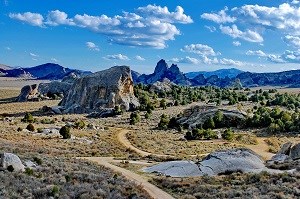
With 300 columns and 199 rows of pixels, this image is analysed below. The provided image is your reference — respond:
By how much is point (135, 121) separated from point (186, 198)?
79.3 meters

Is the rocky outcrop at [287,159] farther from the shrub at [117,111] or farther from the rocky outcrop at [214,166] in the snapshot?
the shrub at [117,111]

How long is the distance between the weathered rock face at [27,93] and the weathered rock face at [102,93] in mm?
41863

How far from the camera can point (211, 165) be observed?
43.1 metres

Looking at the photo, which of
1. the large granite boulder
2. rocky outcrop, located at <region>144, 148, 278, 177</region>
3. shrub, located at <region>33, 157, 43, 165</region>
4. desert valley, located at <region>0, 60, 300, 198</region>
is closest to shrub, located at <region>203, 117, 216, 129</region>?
desert valley, located at <region>0, 60, 300, 198</region>

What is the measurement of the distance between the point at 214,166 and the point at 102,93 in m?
103

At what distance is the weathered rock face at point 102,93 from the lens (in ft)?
463

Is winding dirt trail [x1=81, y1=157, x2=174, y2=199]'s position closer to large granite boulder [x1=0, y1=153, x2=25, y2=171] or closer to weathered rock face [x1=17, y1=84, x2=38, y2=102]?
large granite boulder [x1=0, y1=153, x2=25, y2=171]

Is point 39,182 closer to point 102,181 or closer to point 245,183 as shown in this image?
point 102,181

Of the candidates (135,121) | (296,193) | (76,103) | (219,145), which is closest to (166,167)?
(296,193)

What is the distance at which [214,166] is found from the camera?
4272 cm

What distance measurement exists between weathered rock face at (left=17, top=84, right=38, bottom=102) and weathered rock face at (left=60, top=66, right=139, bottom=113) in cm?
Result: 4186

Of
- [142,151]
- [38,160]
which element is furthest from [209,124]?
[38,160]

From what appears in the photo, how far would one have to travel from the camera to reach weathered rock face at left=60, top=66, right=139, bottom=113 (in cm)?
14112

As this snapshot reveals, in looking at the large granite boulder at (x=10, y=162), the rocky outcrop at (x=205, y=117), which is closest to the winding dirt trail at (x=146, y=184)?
the large granite boulder at (x=10, y=162)
